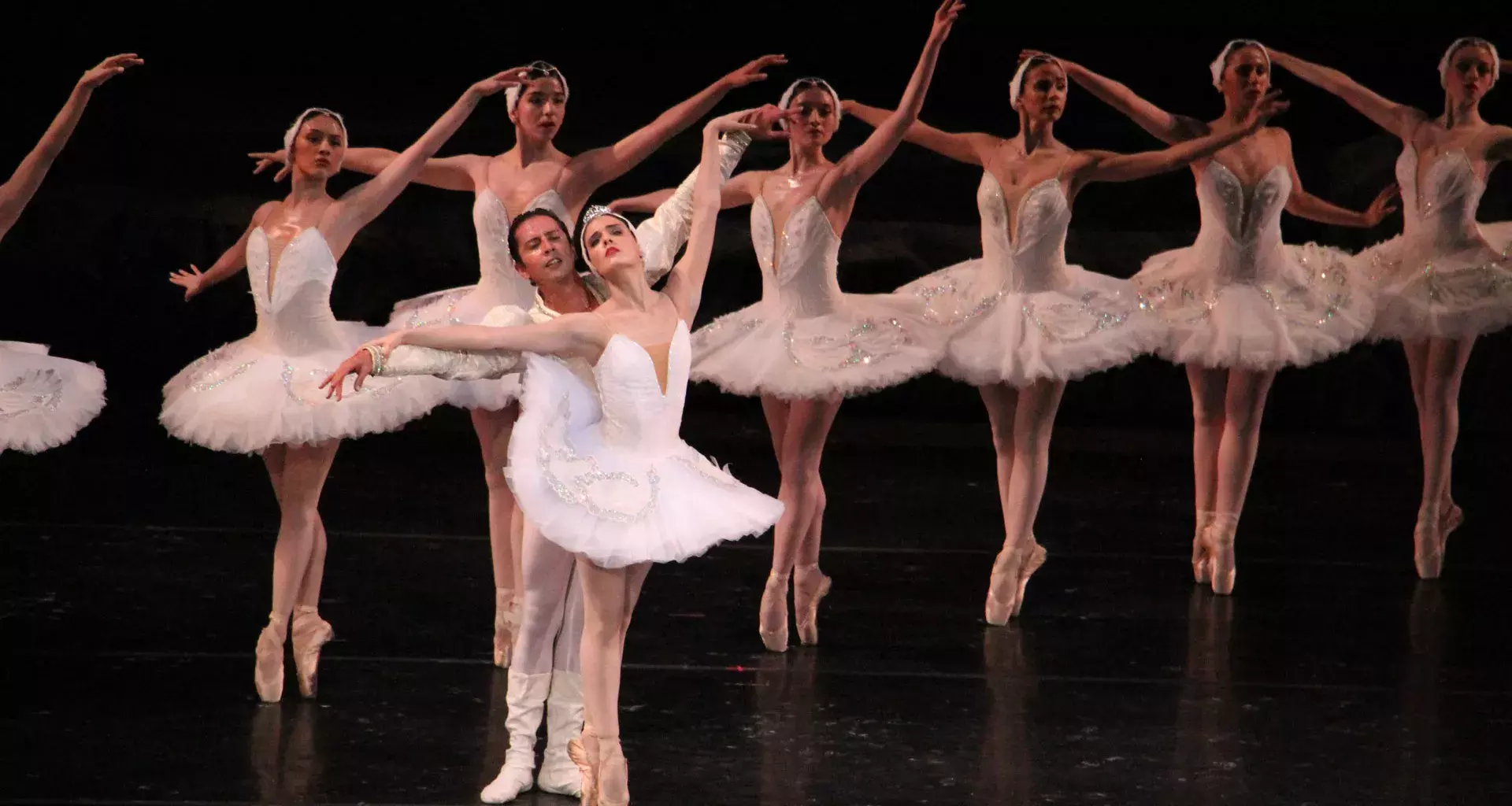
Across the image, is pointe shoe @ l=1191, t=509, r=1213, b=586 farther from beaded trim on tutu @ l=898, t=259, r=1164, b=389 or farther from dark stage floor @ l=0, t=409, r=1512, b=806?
beaded trim on tutu @ l=898, t=259, r=1164, b=389

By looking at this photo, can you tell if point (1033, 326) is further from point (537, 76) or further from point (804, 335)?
point (537, 76)

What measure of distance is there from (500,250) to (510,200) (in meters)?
0.12

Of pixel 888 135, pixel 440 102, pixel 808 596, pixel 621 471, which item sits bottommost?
pixel 808 596

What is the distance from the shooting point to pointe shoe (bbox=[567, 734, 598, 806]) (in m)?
3.24

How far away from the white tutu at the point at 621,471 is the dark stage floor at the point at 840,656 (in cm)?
57

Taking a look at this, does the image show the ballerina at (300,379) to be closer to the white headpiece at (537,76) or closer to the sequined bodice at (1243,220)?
the white headpiece at (537,76)

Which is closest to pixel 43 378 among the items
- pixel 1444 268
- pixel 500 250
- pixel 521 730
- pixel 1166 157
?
pixel 500 250

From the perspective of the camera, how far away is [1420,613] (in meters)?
4.90

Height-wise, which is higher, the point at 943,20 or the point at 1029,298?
the point at 943,20

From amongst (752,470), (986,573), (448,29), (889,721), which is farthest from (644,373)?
(448,29)

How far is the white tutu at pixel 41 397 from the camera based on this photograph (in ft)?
13.2

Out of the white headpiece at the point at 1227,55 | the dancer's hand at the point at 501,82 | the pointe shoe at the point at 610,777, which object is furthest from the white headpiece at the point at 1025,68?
the pointe shoe at the point at 610,777

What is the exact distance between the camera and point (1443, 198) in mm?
5219

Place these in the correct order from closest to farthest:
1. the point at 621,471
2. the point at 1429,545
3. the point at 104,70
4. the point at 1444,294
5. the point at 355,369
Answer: the point at 355,369 < the point at 621,471 < the point at 104,70 < the point at 1444,294 < the point at 1429,545
